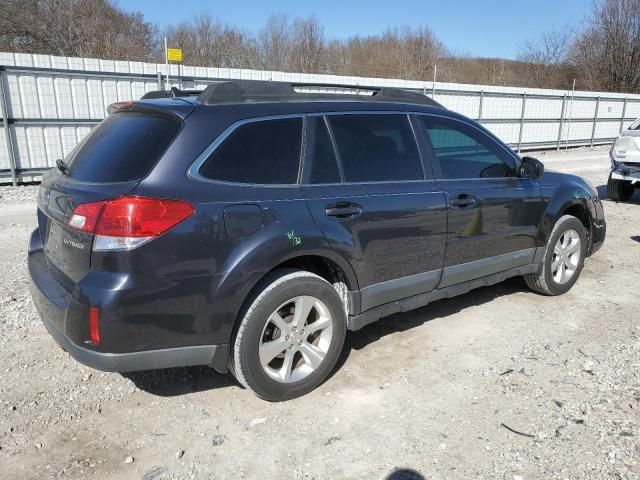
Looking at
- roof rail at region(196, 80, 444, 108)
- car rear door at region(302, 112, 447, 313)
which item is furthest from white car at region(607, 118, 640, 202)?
car rear door at region(302, 112, 447, 313)

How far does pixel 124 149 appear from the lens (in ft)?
9.44

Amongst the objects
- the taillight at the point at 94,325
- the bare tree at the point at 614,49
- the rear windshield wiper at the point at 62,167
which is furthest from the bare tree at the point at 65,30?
the bare tree at the point at 614,49

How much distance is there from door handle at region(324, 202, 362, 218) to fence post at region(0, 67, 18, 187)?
9.32 m

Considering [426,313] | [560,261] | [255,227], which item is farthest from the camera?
[560,261]

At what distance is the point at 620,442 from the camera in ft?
9.16

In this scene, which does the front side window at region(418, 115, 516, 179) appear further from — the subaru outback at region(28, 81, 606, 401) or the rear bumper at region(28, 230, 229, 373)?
the rear bumper at region(28, 230, 229, 373)

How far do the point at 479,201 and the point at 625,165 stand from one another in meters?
7.05

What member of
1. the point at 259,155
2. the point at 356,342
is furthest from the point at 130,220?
the point at 356,342

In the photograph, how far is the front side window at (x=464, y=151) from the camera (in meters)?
3.89

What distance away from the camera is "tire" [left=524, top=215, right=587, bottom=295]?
4.74 meters

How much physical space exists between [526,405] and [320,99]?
2.23 meters

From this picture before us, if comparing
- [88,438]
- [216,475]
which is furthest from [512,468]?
[88,438]

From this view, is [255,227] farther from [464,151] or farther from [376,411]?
[464,151]

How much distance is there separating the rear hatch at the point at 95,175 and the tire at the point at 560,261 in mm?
3455
